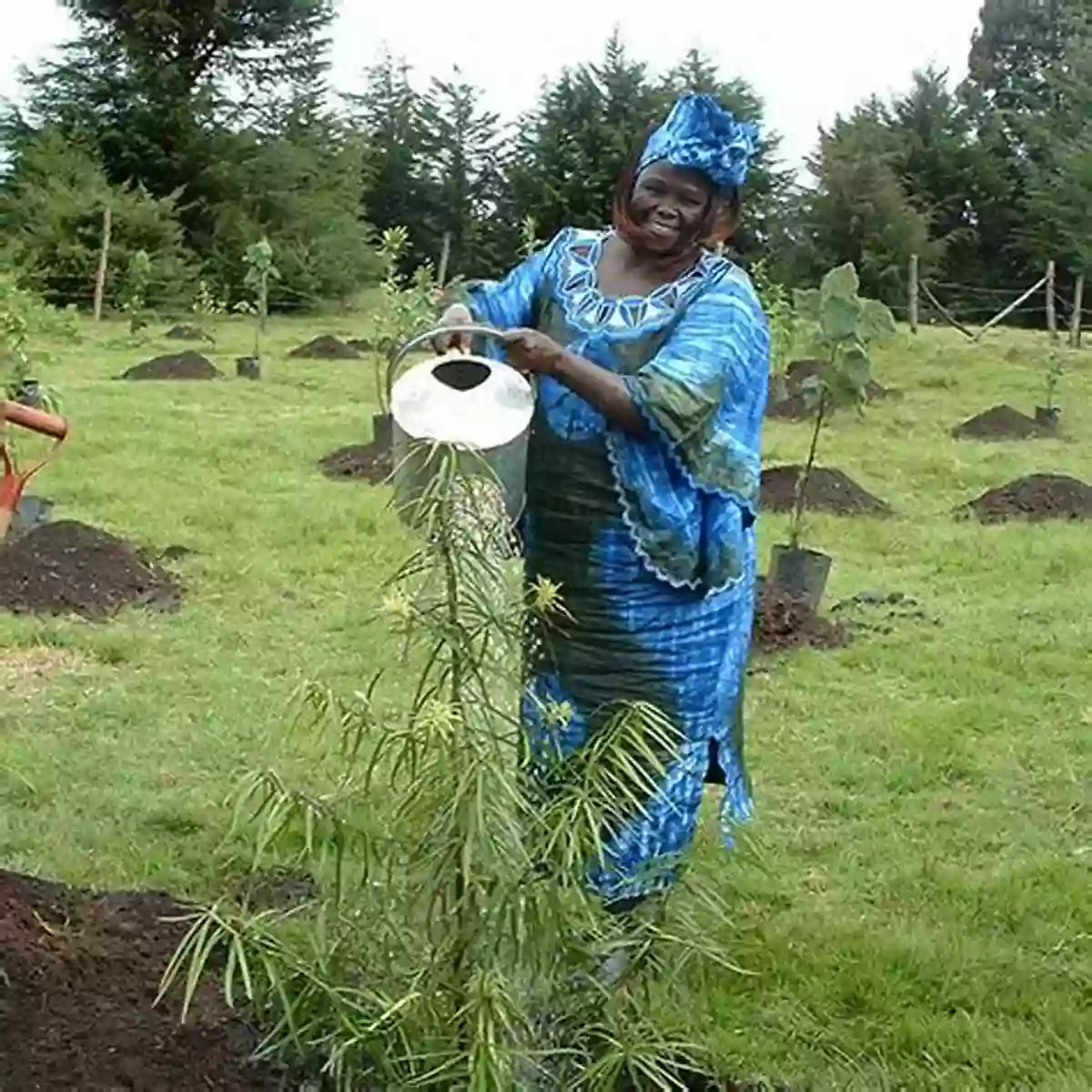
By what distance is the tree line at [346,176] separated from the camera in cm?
2023

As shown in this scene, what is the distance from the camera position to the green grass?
10.2ft

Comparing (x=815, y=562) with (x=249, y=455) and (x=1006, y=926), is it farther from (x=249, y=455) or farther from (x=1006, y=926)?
(x=249, y=455)

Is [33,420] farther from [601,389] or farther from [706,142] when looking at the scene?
[706,142]

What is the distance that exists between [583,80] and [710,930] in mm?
19708

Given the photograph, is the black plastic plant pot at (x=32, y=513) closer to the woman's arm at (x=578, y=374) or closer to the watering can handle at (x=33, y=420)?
the watering can handle at (x=33, y=420)

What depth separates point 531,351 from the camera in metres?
2.03

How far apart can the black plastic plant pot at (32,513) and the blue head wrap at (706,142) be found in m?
4.64

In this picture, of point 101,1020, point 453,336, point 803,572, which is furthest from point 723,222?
point 803,572

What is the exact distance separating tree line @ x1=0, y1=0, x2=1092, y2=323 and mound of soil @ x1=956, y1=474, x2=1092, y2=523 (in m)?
11.5

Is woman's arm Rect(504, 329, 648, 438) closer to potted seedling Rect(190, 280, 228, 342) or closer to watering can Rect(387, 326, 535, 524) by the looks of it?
watering can Rect(387, 326, 535, 524)

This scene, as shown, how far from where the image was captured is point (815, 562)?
6289mm

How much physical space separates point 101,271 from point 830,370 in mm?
11615

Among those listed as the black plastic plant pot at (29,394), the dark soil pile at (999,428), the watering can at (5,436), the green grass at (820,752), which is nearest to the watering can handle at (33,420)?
the watering can at (5,436)

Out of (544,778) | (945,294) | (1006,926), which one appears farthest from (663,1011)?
(945,294)
